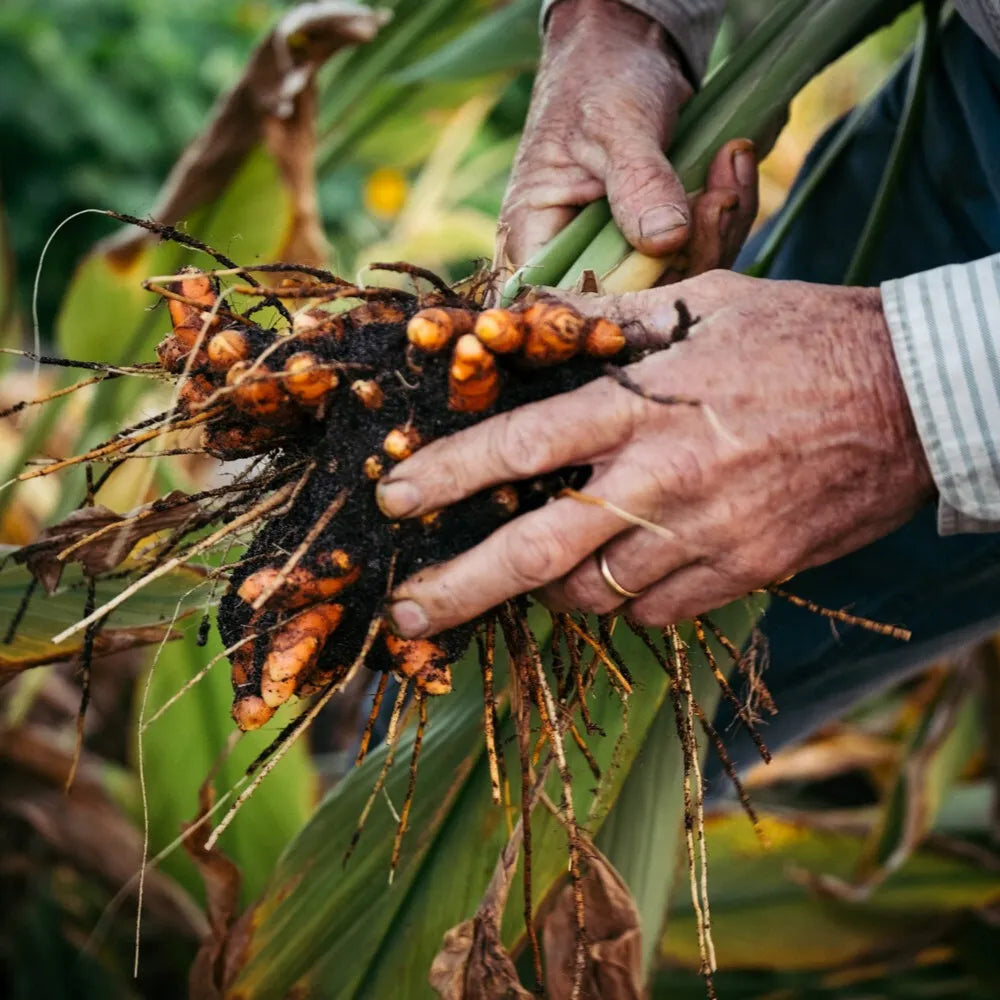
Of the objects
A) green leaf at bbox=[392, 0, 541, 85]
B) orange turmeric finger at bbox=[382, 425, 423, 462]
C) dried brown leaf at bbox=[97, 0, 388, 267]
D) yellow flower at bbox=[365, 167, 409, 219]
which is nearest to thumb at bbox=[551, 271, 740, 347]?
orange turmeric finger at bbox=[382, 425, 423, 462]

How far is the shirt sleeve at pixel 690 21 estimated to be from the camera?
3.15ft

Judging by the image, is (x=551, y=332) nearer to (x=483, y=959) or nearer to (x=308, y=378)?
(x=308, y=378)

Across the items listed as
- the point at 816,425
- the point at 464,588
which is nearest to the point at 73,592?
the point at 464,588

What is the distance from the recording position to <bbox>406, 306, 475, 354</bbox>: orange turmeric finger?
Result: 0.59 metres

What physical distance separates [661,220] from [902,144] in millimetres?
336

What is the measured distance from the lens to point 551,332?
59 centimetres

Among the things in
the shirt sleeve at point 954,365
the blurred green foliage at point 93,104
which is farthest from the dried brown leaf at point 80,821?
the blurred green foliage at point 93,104

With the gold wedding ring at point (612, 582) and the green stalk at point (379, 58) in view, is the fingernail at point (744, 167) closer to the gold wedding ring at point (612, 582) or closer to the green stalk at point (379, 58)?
the gold wedding ring at point (612, 582)

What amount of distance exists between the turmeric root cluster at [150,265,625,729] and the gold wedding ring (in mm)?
50

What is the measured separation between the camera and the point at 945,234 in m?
1.09

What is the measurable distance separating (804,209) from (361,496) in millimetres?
755

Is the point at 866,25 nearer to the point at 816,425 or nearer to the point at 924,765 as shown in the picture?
the point at 816,425

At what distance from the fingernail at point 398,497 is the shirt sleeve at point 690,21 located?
602 millimetres

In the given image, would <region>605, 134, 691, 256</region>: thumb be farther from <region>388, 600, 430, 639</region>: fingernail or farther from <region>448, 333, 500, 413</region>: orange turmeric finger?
<region>388, 600, 430, 639</region>: fingernail
